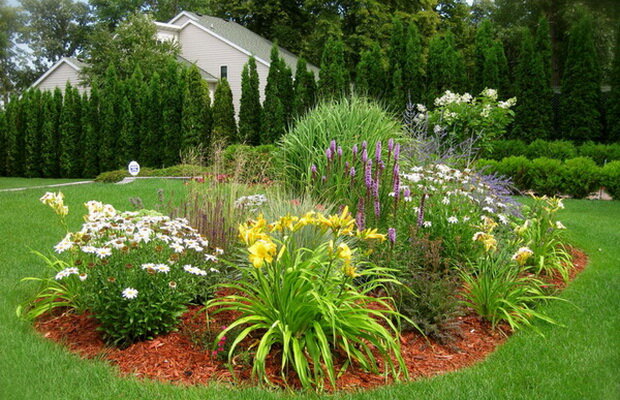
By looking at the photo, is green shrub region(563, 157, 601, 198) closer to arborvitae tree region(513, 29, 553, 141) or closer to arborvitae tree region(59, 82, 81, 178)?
arborvitae tree region(513, 29, 553, 141)

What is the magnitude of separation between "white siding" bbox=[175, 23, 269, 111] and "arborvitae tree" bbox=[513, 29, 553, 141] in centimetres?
1241

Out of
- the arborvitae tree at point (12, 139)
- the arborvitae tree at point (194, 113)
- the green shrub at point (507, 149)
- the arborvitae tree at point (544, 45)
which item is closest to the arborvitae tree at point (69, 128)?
the arborvitae tree at point (12, 139)

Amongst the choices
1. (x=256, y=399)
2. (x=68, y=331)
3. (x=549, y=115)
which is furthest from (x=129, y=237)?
(x=549, y=115)

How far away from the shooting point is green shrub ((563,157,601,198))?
1057 centimetres

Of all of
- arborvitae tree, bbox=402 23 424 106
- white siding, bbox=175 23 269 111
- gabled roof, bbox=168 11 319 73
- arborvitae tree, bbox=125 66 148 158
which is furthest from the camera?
gabled roof, bbox=168 11 319 73

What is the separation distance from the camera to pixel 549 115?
549 inches

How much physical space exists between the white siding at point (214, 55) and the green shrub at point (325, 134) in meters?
17.7

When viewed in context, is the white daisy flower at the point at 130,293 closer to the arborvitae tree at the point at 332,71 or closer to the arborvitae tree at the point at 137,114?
the arborvitae tree at the point at 332,71

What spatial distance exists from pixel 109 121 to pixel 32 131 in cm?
285

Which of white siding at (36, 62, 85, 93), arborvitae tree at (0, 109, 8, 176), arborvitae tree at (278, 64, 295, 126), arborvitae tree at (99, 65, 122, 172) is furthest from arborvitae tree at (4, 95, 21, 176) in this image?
arborvitae tree at (278, 64, 295, 126)

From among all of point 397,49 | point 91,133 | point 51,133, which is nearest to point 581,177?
point 397,49

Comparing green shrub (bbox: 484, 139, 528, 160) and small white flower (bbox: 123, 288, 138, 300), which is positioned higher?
green shrub (bbox: 484, 139, 528, 160)

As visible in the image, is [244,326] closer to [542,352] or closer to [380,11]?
[542,352]

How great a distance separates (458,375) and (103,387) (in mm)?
1962
